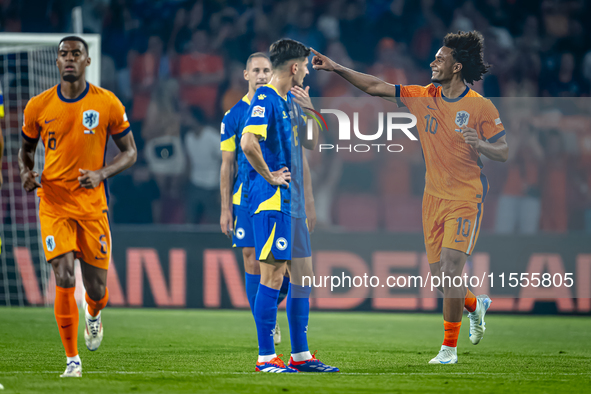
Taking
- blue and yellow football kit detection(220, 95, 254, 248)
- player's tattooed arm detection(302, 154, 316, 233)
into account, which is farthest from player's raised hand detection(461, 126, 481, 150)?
blue and yellow football kit detection(220, 95, 254, 248)

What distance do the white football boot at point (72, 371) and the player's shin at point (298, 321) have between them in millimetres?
1377

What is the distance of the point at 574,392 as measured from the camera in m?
4.23

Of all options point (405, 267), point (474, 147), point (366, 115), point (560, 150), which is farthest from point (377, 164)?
point (474, 147)

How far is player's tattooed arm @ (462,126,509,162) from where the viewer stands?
5.69m

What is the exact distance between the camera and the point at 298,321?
4.98 m

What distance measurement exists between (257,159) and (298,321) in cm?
115

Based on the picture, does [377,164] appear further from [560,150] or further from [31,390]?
[31,390]

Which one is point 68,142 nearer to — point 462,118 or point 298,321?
point 298,321

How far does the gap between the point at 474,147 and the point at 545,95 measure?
648 cm

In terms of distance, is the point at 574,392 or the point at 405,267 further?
the point at 405,267

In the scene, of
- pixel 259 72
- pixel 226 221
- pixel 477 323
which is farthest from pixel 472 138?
pixel 226 221

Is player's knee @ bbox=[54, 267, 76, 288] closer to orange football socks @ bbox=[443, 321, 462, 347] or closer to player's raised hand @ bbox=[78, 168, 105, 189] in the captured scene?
player's raised hand @ bbox=[78, 168, 105, 189]

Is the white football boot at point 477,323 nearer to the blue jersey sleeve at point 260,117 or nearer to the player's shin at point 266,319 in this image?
the player's shin at point 266,319

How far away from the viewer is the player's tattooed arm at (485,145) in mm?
5688
